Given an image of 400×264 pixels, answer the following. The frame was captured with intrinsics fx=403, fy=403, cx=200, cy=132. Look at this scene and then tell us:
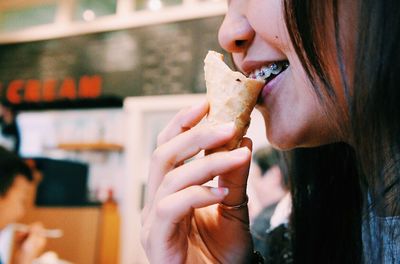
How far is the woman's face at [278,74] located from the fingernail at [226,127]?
0.11 metres

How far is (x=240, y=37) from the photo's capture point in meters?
0.88

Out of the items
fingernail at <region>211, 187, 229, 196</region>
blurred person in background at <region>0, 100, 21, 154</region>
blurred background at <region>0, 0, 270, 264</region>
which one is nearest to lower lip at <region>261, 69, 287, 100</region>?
fingernail at <region>211, 187, 229, 196</region>

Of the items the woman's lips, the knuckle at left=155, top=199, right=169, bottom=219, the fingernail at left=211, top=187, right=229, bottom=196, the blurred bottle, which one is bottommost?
the blurred bottle

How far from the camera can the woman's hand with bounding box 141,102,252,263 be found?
818 millimetres

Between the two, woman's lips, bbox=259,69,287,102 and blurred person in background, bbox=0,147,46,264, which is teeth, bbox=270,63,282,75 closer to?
woman's lips, bbox=259,69,287,102

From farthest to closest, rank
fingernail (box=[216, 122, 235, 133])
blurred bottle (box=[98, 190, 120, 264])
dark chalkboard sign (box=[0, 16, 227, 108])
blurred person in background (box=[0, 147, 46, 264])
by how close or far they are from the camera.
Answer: dark chalkboard sign (box=[0, 16, 227, 108])
blurred bottle (box=[98, 190, 120, 264])
blurred person in background (box=[0, 147, 46, 264])
fingernail (box=[216, 122, 235, 133])

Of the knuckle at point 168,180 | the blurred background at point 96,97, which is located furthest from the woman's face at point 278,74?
the blurred background at point 96,97

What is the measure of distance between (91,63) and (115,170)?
1236mm

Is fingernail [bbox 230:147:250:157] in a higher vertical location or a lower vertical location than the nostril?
lower

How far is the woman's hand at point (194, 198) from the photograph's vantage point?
818 millimetres

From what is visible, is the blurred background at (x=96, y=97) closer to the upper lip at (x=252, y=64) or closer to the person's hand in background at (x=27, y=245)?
the person's hand in background at (x=27, y=245)

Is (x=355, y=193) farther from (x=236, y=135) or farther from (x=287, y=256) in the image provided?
(x=236, y=135)

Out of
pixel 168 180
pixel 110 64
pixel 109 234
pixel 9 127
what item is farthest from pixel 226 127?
pixel 9 127

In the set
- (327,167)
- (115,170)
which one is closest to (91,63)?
(115,170)
